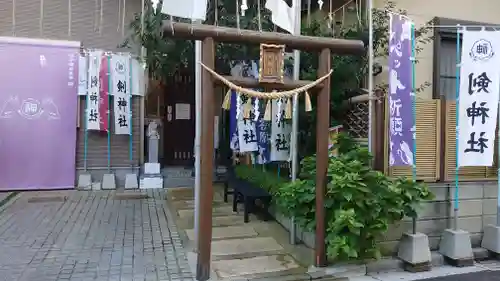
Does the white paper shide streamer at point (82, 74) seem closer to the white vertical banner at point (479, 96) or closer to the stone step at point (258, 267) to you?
the stone step at point (258, 267)

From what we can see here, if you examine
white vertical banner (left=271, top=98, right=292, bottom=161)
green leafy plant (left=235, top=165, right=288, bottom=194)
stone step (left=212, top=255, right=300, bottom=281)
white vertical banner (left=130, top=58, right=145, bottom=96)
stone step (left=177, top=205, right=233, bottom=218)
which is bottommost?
stone step (left=212, top=255, right=300, bottom=281)

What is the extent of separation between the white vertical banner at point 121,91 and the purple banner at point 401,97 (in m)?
7.53

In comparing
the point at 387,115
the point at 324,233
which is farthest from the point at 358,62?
the point at 324,233

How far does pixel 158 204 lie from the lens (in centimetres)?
945

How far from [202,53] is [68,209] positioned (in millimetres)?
5651

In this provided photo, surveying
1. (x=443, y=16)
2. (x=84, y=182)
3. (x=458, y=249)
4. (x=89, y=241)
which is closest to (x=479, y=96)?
(x=458, y=249)

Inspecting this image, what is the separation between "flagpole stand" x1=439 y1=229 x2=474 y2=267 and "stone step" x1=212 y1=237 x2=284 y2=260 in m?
2.63

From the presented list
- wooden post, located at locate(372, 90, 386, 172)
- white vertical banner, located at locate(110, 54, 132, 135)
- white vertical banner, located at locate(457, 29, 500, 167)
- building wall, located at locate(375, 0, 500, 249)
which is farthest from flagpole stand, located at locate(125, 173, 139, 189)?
white vertical banner, located at locate(457, 29, 500, 167)

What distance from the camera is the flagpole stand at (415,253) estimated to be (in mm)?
5824

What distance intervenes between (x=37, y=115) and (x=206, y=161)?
298 inches

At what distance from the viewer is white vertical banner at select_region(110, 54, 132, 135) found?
10945mm

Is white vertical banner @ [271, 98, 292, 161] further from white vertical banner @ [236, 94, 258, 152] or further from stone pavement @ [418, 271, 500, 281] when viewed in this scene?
stone pavement @ [418, 271, 500, 281]

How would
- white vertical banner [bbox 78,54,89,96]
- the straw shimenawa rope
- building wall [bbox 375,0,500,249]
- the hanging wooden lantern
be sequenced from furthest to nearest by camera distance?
white vertical banner [bbox 78,54,89,96] → building wall [bbox 375,0,500,249] → the hanging wooden lantern → the straw shimenawa rope

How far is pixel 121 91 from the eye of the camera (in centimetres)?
1104
